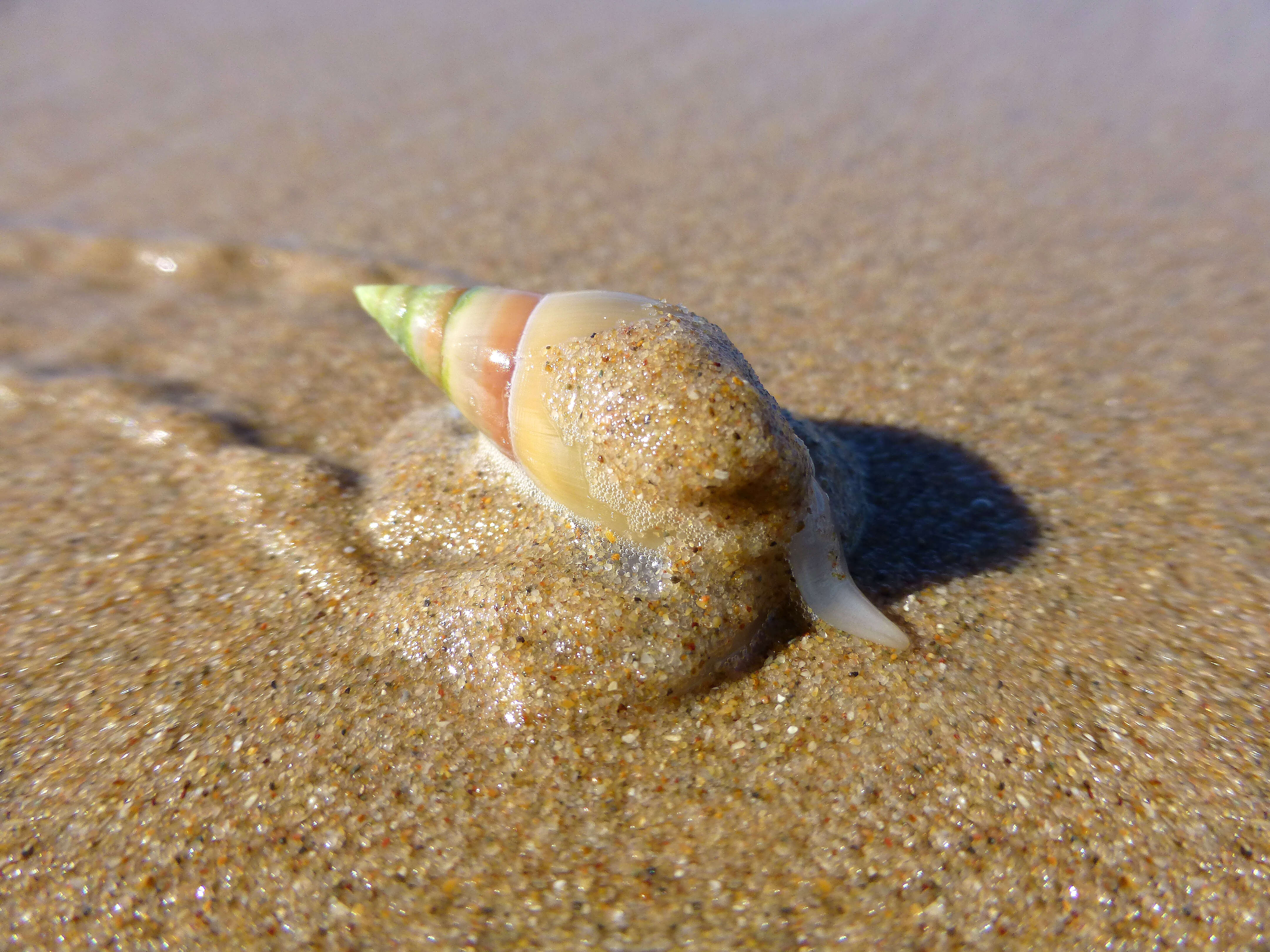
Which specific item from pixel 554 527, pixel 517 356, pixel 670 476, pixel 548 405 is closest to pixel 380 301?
pixel 517 356

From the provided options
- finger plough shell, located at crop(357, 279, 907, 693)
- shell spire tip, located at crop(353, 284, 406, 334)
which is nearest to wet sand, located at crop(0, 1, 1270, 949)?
finger plough shell, located at crop(357, 279, 907, 693)

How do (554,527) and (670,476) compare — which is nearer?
(670,476)

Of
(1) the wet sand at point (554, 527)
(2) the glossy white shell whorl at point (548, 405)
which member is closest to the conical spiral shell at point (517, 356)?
(2) the glossy white shell whorl at point (548, 405)

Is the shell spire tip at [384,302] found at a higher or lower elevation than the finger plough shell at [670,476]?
higher

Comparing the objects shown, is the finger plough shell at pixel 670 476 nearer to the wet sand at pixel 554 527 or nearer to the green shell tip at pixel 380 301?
the wet sand at pixel 554 527

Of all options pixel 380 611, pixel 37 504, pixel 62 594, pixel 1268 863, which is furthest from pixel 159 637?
pixel 1268 863

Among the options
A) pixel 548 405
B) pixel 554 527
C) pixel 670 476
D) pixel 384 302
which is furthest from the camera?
pixel 384 302

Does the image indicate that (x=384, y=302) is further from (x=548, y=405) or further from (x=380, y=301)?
(x=548, y=405)

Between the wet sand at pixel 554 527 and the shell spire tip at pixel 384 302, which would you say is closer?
the wet sand at pixel 554 527
